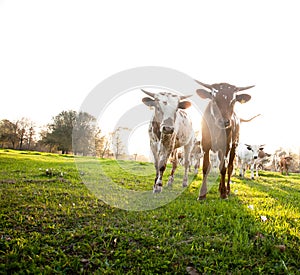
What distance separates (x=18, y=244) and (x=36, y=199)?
2.47m

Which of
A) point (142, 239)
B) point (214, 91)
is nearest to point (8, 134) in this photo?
point (214, 91)

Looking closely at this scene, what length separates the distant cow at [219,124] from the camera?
22.1 ft

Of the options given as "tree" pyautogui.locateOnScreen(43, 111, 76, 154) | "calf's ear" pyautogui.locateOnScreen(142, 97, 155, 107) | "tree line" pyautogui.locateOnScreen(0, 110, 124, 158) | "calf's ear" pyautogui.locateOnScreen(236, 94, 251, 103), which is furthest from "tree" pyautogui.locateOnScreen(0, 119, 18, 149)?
"calf's ear" pyautogui.locateOnScreen(236, 94, 251, 103)

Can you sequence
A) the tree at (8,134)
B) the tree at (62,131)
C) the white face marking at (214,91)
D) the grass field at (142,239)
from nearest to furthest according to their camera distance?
the grass field at (142,239) < the white face marking at (214,91) < the tree at (62,131) < the tree at (8,134)

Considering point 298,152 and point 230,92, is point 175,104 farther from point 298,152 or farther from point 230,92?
point 298,152

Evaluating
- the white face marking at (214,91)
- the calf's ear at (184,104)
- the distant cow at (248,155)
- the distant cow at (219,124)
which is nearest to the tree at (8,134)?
the distant cow at (248,155)

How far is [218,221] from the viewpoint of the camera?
4.68m

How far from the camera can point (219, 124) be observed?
264 inches

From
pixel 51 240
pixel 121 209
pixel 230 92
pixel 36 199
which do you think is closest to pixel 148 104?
pixel 230 92

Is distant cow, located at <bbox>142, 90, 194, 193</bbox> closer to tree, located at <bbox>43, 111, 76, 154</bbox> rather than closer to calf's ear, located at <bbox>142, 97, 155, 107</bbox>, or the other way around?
calf's ear, located at <bbox>142, 97, 155, 107</bbox>

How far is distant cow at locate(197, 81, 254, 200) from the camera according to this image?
6.74 m

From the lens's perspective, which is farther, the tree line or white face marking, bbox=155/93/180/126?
the tree line

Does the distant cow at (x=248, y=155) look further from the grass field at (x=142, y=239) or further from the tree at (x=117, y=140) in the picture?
the grass field at (x=142, y=239)

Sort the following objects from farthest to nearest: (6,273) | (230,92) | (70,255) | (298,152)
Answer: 1. (298,152)
2. (230,92)
3. (70,255)
4. (6,273)
